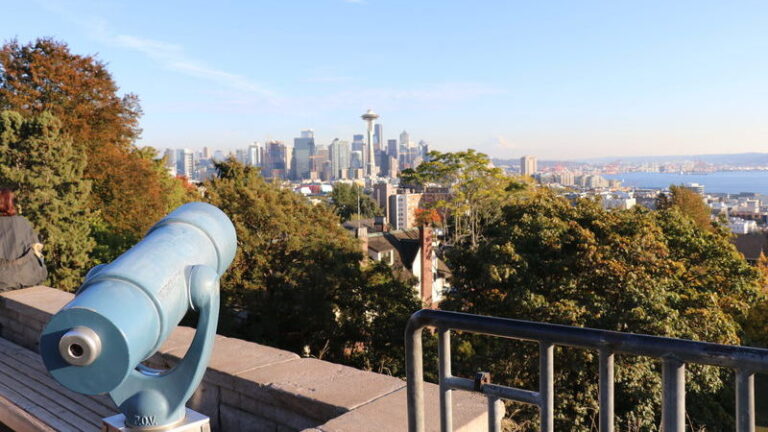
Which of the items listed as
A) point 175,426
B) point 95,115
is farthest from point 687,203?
point 175,426

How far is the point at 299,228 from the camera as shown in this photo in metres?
18.9

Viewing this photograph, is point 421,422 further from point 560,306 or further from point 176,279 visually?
point 560,306

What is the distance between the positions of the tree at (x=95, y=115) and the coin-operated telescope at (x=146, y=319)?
15.9 m

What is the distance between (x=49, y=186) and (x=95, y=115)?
226 inches

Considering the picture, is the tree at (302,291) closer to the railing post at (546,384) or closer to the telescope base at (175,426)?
the telescope base at (175,426)

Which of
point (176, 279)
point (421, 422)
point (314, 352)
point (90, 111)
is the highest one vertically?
point (90, 111)

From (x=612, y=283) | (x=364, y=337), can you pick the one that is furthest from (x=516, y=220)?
(x=364, y=337)

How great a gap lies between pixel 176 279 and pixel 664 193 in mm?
52585

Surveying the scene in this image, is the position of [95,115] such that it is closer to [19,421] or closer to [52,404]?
[52,404]

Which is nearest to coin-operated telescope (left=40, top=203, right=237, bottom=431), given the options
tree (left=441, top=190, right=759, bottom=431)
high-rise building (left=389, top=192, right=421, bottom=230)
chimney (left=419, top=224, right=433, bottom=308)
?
tree (left=441, top=190, right=759, bottom=431)

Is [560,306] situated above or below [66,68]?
below

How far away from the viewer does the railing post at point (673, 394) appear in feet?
5.29

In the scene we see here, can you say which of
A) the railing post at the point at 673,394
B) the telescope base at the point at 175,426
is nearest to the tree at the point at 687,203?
the telescope base at the point at 175,426

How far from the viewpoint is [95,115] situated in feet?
64.7
